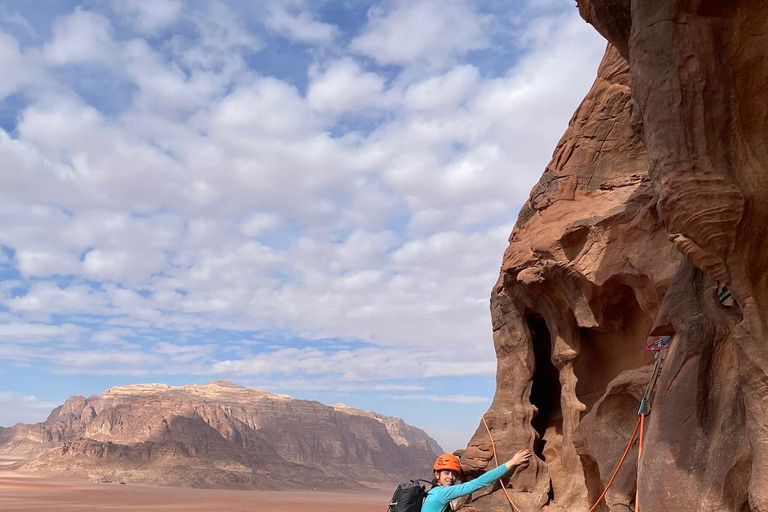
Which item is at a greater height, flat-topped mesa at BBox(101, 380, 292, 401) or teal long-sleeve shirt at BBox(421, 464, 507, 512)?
flat-topped mesa at BBox(101, 380, 292, 401)

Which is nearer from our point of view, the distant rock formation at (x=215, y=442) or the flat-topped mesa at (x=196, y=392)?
the distant rock formation at (x=215, y=442)

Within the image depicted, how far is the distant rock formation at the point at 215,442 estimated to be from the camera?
300 ft

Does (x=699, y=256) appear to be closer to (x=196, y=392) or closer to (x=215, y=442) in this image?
(x=215, y=442)

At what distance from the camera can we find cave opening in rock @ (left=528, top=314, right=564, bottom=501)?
15336 mm

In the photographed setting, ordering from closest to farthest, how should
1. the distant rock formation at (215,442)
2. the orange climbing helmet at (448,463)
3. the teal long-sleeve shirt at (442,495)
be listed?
the teal long-sleeve shirt at (442,495), the orange climbing helmet at (448,463), the distant rock formation at (215,442)

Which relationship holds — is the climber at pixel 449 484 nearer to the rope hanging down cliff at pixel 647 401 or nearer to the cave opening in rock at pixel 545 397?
the rope hanging down cliff at pixel 647 401

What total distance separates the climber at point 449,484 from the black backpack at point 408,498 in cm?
6

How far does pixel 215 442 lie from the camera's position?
101500mm

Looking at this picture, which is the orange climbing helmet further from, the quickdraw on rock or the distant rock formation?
the distant rock formation

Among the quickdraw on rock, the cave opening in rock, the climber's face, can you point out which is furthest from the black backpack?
the cave opening in rock

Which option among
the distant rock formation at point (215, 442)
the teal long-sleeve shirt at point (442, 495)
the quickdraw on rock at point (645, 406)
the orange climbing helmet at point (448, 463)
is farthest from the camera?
the distant rock formation at point (215, 442)

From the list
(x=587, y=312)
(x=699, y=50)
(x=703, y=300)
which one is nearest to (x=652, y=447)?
(x=703, y=300)

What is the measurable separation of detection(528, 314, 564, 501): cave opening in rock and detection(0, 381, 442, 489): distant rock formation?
251 ft

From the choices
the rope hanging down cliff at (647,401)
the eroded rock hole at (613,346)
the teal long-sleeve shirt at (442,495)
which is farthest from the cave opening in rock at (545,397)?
the teal long-sleeve shirt at (442,495)
